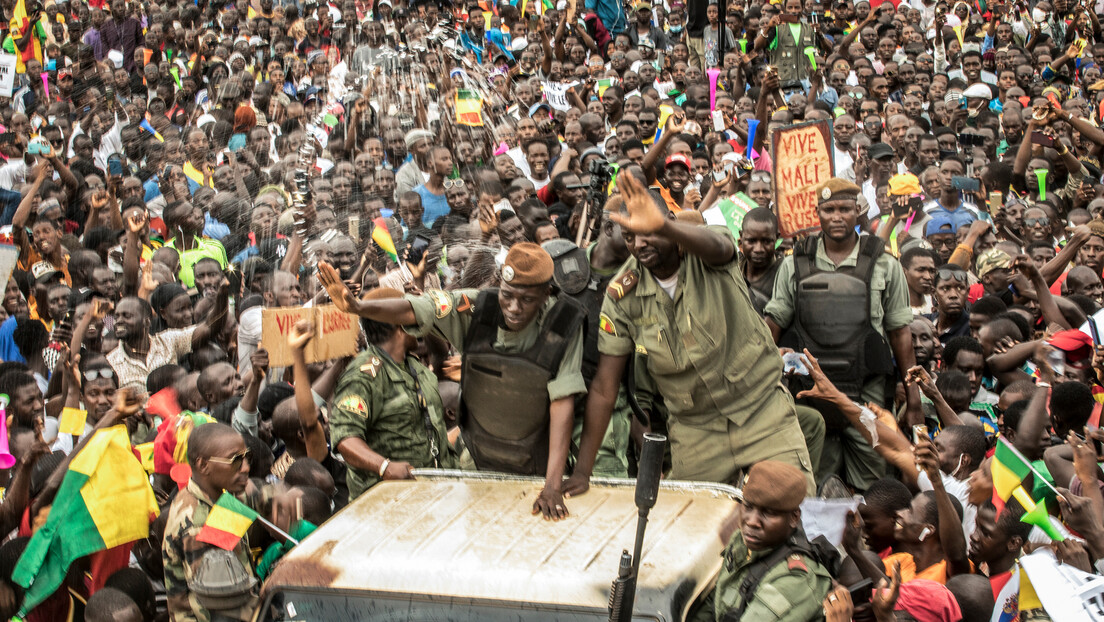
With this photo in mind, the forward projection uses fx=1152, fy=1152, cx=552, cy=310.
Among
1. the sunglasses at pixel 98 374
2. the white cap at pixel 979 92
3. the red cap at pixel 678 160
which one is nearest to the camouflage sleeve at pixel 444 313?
the sunglasses at pixel 98 374

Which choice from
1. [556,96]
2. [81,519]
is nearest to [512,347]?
[81,519]

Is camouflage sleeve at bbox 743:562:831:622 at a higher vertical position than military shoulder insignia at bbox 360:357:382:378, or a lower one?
lower

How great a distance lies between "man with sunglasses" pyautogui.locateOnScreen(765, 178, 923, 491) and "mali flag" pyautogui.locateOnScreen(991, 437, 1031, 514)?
1.38 metres

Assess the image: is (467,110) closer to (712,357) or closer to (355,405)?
(355,405)

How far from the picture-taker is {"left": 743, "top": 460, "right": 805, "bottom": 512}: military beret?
342 centimetres

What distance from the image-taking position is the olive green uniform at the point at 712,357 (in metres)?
4.38

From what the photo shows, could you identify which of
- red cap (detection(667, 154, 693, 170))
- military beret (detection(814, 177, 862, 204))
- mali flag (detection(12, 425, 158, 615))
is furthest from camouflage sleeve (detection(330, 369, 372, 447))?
red cap (detection(667, 154, 693, 170))

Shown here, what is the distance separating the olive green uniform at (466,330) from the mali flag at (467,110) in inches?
267

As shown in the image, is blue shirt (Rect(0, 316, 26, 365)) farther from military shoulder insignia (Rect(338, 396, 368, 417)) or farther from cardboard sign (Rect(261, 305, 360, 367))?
military shoulder insignia (Rect(338, 396, 368, 417))

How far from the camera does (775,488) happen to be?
3422 mm

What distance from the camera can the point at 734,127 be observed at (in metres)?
11.4

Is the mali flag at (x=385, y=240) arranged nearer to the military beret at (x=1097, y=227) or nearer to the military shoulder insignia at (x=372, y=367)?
the military shoulder insignia at (x=372, y=367)

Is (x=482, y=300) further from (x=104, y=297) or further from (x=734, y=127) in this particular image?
(x=734, y=127)

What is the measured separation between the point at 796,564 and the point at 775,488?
226 millimetres
